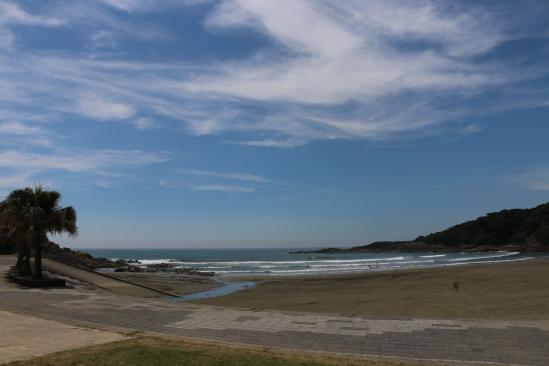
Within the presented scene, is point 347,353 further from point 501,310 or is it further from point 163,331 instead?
point 501,310

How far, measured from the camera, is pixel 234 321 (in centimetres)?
1262

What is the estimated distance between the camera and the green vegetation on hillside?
136m

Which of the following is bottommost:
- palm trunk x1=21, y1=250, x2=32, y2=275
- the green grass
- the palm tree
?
the green grass

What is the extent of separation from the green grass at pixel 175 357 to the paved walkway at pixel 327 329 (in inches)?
52.1

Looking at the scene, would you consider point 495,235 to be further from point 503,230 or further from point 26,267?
point 26,267

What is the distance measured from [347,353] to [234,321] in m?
4.32

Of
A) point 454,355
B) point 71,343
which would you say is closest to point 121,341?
point 71,343

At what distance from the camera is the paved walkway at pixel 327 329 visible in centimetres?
925

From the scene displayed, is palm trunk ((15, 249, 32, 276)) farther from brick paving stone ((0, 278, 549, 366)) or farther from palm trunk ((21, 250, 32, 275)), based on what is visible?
brick paving stone ((0, 278, 549, 366))

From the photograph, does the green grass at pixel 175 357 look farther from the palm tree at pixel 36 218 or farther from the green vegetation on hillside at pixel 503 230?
the green vegetation on hillside at pixel 503 230

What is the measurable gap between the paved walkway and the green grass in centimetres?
132

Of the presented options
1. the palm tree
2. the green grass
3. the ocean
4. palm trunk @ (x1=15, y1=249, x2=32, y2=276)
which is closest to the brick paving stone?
the green grass

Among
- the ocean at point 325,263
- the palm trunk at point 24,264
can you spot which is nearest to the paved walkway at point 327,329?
the palm trunk at point 24,264

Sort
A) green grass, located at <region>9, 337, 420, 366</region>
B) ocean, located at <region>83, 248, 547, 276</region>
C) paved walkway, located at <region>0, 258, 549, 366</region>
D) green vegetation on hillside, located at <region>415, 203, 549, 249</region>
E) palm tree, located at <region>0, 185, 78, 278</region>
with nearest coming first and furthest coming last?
green grass, located at <region>9, 337, 420, 366</region> < paved walkway, located at <region>0, 258, 549, 366</region> < palm tree, located at <region>0, 185, 78, 278</region> < ocean, located at <region>83, 248, 547, 276</region> < green vegetation on hillside, located at <region>415, 203, 549, 249</region>
